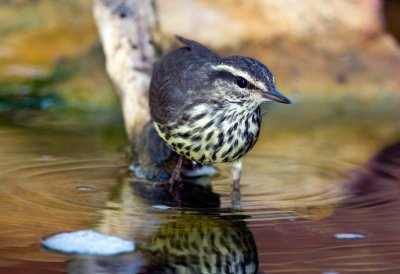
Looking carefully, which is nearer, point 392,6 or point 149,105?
point 149,105

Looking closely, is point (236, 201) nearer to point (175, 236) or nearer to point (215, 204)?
point (215, 204)

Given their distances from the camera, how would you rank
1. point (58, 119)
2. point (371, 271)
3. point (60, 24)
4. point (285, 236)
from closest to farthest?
point (371, 271)
point (285, 236)
point (58, 119)
point (60, 24)

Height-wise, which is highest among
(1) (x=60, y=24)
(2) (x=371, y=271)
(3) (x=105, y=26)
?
(1) (x=60, y=24)

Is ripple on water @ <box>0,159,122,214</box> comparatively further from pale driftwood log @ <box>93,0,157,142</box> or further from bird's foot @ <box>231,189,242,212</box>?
bird's foot @ <box>231,189,242,212</box>

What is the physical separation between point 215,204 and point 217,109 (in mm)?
625

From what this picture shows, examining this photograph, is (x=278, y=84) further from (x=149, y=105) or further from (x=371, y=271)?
(x=371, y=271)

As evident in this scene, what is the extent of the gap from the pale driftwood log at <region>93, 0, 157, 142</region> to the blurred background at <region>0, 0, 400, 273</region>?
0.52 m

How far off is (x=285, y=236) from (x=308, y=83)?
4.64m

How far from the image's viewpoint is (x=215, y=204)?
19.4ft

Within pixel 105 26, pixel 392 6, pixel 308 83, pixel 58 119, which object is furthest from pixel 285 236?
pixel 392 6

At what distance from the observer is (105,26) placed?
7.55 meters

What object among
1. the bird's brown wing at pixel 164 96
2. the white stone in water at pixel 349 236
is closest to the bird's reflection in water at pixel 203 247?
the white stone in water at pixel 349 236

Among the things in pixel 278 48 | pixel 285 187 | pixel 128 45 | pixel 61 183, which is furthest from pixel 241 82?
pixel 278 48

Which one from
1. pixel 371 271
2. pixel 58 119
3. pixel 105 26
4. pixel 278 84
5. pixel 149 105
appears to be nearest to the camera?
pixel 371 271
